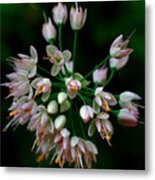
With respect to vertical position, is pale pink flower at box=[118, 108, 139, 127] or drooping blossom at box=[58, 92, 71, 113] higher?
drooping blossom at box=[58, 92, 71, 113]

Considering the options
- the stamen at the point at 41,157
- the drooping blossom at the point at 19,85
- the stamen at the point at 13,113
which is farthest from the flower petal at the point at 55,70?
the stamen at the point at 41,157

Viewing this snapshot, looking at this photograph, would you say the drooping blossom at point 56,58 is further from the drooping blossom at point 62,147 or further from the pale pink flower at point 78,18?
the drooping blossom at point 62,147

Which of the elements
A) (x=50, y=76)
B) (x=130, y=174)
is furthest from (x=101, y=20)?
(x=130, y=174)

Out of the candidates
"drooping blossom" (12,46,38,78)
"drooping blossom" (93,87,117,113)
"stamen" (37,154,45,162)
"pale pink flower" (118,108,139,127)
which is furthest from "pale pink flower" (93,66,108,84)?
"stamen" (37,154,45,162)

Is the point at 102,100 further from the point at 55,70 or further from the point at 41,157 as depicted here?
the point at 41,157

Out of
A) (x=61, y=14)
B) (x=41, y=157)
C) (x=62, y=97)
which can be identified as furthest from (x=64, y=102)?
(x=61, y=14)

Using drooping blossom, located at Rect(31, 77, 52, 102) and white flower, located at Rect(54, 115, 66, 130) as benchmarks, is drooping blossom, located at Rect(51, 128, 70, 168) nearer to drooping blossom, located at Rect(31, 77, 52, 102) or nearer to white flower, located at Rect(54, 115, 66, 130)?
white flower, located at Rect(54, 115, 66, 130)
